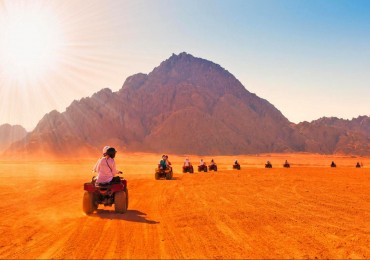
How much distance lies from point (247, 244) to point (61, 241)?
3.72 m

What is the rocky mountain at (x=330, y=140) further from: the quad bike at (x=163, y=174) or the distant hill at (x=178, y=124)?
the quad bike at (x=163, y=174)

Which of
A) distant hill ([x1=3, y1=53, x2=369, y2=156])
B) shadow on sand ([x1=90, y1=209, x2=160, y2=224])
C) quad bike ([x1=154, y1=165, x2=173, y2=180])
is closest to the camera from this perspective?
shadow on sand ([x1=90, y1=209, x2=160, y2=224])

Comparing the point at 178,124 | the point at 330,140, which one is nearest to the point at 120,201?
the point at 178,124

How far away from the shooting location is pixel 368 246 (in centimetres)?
731

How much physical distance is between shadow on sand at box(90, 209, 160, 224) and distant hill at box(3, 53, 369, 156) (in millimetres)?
98648

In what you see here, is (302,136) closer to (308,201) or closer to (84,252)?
(308,201)

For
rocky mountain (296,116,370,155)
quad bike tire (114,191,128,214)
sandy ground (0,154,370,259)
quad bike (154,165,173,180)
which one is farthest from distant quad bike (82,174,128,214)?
rocky mountain (296,116,370,155)

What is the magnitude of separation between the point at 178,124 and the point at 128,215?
113 metres

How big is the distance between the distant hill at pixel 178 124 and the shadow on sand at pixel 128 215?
3884 inches

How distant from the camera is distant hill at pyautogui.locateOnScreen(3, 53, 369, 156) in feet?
388

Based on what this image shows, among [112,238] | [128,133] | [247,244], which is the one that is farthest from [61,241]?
[128,133]

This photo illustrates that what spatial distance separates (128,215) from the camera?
10.9 m

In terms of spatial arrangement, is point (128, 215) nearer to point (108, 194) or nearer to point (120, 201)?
point (120, 201)

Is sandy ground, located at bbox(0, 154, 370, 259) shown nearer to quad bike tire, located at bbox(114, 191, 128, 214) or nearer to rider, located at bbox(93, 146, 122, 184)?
quad bike tire, located at bbox(114, 191, 128, 214)
